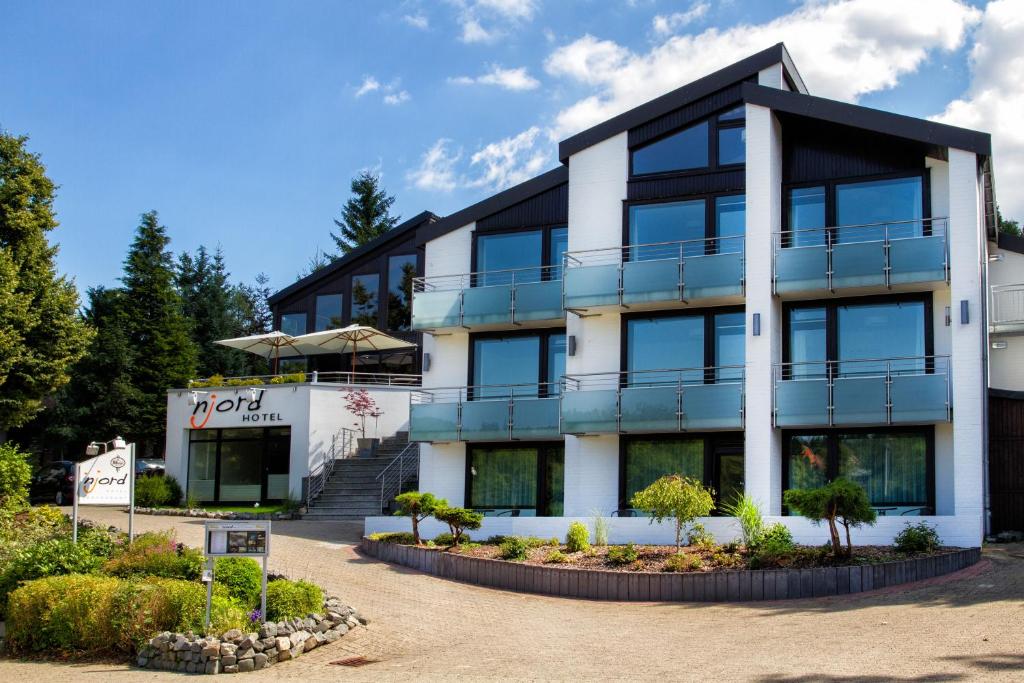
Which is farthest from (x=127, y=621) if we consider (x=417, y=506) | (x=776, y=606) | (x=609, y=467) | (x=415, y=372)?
(x=415, y=372)

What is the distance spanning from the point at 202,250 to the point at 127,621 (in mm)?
53389

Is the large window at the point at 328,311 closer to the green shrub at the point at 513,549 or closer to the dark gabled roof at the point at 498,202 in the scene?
the dark gabled roof at the point at 498,202

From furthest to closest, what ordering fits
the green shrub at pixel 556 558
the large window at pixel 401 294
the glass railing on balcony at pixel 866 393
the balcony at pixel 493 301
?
the large window at pixel 401 294
the balcony at pixel 493 301
the glass railing on balcony at pixel 866 393
the green shrub at pixel 556 558

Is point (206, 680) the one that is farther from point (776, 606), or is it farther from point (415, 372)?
point (415, 372)

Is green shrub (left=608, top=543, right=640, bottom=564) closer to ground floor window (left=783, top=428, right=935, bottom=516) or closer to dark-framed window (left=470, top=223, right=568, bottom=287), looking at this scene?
ground floor window (left=783, top=428, right=935, bottom=516)

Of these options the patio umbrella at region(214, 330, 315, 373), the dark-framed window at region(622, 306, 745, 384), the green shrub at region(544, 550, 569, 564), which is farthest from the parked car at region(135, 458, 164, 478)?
the green shrub at region(544, 550, 569, 564)

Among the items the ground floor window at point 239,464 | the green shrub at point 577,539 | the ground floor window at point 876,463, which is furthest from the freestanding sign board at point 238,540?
the ground floor window at point 239,464

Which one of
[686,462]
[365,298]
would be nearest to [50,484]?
[365,298]

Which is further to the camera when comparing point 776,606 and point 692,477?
point 692,477

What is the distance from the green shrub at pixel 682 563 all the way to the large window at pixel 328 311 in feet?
73.7

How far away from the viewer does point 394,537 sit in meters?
22.9

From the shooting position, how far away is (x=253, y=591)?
54.3ft

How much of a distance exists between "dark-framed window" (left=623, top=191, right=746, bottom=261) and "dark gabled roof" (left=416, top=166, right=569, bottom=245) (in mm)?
2293

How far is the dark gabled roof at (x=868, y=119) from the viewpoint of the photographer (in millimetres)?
21891
